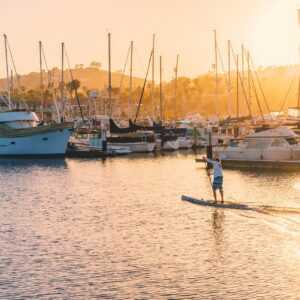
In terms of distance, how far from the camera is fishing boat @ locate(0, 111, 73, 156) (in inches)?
3290

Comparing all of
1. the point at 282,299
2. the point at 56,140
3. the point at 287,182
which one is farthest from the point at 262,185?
the point at 56,140

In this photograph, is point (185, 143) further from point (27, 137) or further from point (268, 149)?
point (268, 149)

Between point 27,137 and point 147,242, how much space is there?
2135 inches

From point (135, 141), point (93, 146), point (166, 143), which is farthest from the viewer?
point (166, 143)

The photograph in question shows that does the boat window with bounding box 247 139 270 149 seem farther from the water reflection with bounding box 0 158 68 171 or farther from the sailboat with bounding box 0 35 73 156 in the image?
the sailboat with bounding box 0 35 73 156

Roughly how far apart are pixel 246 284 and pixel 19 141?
6268 cm

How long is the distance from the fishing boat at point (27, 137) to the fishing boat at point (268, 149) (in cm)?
2437

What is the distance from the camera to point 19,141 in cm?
8450

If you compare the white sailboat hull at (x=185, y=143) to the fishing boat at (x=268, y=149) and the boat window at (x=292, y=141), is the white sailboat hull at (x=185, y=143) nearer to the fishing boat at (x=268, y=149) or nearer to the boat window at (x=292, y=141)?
the fishing boat at (x=268, y=149)

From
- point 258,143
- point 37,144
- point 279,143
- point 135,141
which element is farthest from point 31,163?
point 279,143

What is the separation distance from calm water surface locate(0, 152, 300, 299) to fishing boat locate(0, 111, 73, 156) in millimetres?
27671

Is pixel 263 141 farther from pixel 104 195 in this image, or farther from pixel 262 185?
pixel 104 195

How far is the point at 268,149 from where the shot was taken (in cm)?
6391

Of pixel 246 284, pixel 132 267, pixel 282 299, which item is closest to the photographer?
pixel 282 299
